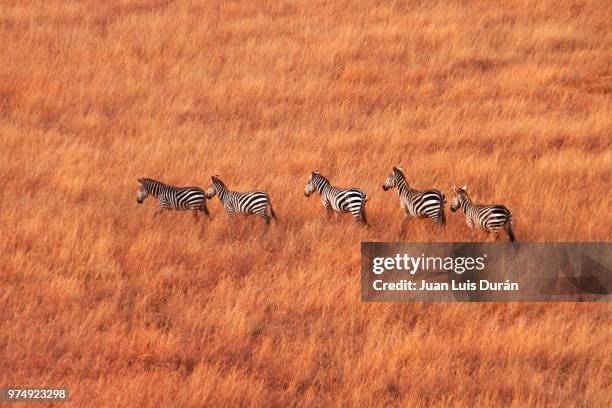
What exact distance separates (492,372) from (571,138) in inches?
342

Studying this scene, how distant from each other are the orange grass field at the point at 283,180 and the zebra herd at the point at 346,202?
0.25m

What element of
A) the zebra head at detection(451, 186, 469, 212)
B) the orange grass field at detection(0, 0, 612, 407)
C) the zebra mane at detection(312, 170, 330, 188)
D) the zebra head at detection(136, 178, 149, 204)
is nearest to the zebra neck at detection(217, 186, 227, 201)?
the orange grass field at detection(0, 0, 612, 407)

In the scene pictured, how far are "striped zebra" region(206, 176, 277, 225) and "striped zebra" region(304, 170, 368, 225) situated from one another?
2.38 ft

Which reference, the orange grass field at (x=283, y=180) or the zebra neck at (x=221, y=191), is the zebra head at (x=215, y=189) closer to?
the zebra neck at (x=221, y=191)

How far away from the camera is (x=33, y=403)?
7719 mm

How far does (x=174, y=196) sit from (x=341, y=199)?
2361mm

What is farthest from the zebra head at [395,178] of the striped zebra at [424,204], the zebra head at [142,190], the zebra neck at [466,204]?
the zebra head at [142,190]

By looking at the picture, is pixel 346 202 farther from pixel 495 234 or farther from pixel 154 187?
pixel 154 187

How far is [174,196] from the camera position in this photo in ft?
40.0

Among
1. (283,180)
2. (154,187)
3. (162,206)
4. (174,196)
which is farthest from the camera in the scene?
(283,180)

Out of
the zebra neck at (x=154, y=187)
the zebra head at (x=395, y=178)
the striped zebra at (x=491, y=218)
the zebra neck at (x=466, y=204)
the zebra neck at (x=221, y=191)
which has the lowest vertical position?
the striped zebra at (x=491, y=218)

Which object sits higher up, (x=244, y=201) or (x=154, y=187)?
(x=154, y=187)

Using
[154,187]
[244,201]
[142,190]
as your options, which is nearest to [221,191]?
[244,201]

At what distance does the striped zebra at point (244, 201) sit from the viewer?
1178cm
